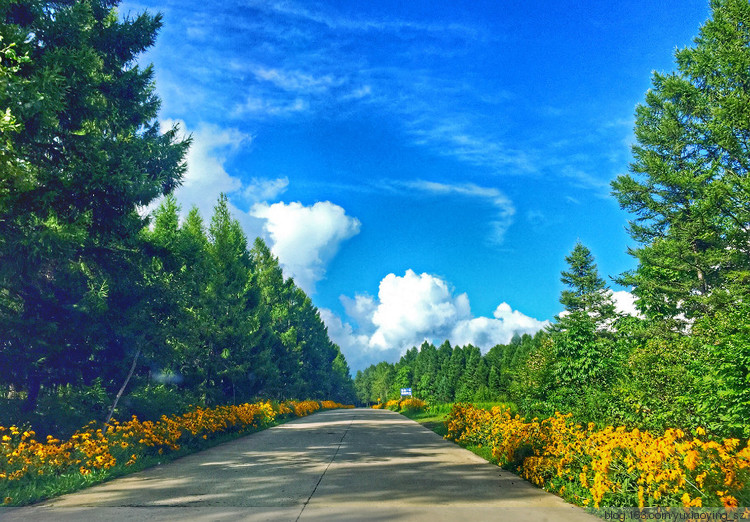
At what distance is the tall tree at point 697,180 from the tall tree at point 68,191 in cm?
1964

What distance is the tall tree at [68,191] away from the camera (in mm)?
9273

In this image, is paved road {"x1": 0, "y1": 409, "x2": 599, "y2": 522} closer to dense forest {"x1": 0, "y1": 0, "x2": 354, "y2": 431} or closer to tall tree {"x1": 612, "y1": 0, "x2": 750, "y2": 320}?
dense forest {"x1": 0, "y1": 0, "x2": 354, "y2": 431}

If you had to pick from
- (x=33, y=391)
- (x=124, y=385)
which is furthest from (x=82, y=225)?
(x=124, y=385)

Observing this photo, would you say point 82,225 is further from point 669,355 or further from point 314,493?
point 669,355

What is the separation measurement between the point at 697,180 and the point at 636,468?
19.1 metres

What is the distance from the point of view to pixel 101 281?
13.0 metres

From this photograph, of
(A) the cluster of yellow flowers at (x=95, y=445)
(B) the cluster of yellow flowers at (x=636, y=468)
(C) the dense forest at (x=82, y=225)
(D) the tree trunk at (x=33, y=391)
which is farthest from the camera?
(D) the tree trunk at (x=33, y=391)

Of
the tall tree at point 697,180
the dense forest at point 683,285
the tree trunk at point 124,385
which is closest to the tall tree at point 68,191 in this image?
the tree trunk at point 124,385

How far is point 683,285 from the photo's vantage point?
21.3 metres

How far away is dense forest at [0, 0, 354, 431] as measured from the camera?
9258 mm

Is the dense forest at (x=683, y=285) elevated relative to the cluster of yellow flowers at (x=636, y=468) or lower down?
elevated

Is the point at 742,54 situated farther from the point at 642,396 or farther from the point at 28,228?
the point at 28,228

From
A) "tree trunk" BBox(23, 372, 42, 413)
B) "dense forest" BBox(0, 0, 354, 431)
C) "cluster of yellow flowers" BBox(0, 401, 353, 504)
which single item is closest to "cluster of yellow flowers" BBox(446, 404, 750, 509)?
"cluster of yellow flowers" BBox(0, 401, 353, 504)

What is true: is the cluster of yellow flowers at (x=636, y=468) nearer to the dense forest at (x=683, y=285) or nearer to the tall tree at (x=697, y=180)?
the dense forest at (x=683, y=285)
